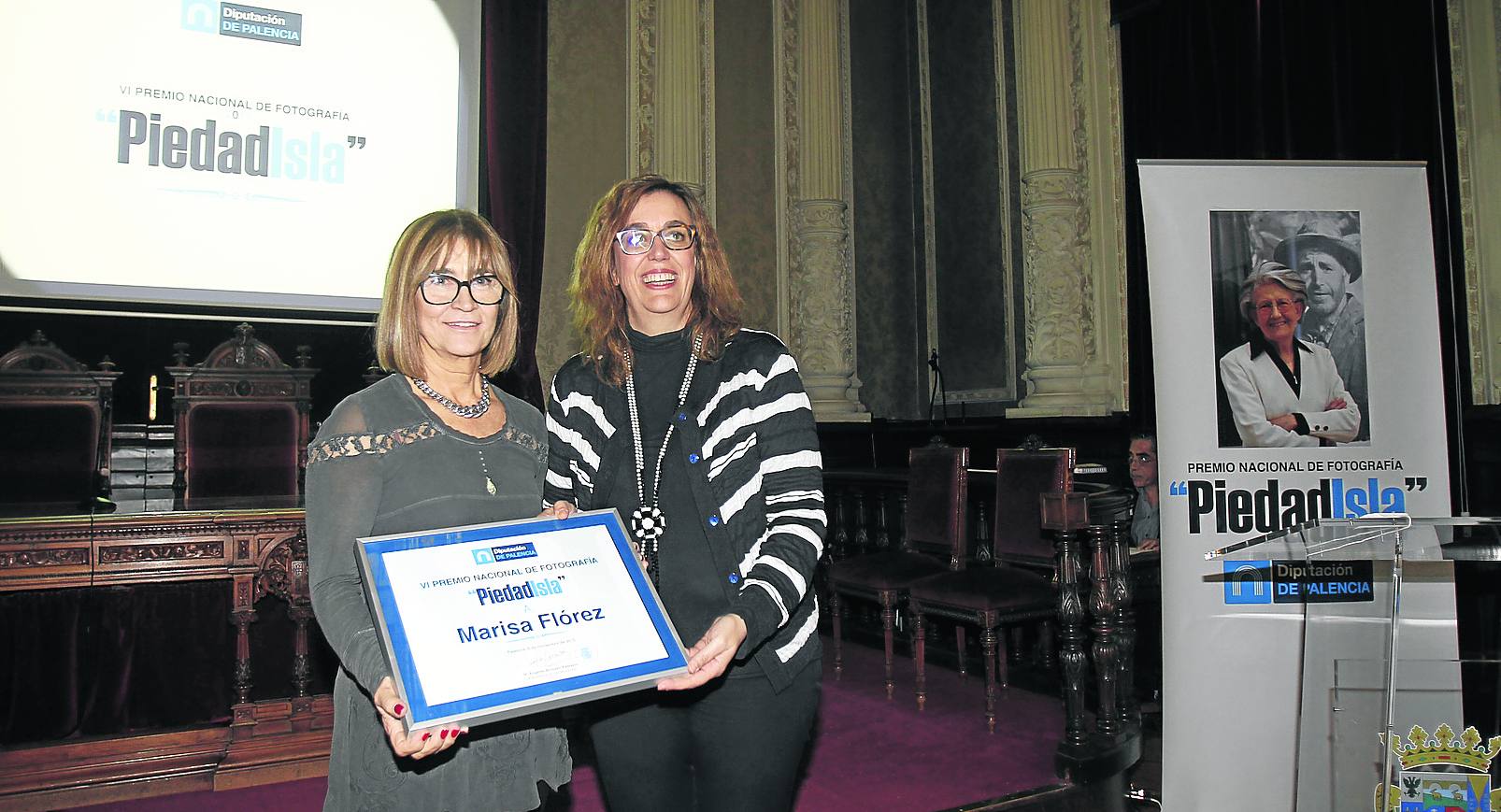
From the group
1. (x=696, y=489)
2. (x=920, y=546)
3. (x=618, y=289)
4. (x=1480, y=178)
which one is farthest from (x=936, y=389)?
(x=696, y=489)

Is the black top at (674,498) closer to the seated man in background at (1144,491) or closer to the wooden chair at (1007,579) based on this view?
the wooden chair at (1007,579)

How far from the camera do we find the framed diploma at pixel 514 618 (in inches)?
46.4

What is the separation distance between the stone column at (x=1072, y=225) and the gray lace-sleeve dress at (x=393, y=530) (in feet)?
17.0

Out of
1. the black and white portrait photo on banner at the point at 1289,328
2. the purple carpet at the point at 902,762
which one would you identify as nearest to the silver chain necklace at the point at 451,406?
the purple carpet at the point at 902,762

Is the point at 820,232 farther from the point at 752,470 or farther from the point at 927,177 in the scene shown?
the point at 752,470

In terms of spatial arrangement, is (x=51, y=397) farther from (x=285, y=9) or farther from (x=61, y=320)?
(x=285, y=9)

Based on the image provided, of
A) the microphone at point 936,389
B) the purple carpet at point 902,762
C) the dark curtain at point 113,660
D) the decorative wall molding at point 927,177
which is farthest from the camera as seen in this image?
the decorative wall molding at point 927,177

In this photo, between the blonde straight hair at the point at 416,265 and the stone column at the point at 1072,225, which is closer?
the blonde straight hair at the point at 416,265

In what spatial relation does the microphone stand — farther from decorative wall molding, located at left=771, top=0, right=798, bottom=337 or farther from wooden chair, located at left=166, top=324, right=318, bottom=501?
wooden chair, located at left=166, top=324, right=318, bottom=501

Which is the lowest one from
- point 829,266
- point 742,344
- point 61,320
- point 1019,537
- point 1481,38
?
point 1019,537

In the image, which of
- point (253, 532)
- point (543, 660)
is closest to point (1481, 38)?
point (543, 660)

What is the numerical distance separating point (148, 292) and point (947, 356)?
517 cm

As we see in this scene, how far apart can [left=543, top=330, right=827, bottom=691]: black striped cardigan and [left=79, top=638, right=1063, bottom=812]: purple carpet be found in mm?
1705

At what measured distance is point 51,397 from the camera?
4.29m
